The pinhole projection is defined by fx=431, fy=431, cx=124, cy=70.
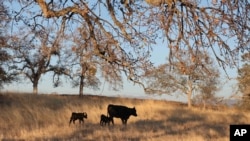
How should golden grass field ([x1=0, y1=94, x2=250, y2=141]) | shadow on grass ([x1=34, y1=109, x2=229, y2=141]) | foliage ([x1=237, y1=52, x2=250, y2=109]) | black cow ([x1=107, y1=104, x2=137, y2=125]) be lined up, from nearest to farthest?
foliage ([x1=237, y1=52, x2=250, y2=109]) → shadow on grass ([x1=34, y1=109, x2=229, y2=141]) → golden grass field ([x1=0, y1=94, x2=250, y2=141]) → black cow ([x1=107, y1=104, x2=137, y2=125])

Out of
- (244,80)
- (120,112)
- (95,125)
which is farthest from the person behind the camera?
(120,112)

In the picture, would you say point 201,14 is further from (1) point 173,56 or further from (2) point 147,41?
(2) point 147,41

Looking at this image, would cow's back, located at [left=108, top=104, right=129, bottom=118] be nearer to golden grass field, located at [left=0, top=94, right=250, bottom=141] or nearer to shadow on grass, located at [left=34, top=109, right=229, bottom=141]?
golden grass field, located at [left=0, top=94, right=250, bottom=141]

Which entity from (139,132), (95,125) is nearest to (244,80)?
(139,132)

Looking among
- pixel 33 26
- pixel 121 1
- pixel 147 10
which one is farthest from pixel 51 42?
pixel 147 10

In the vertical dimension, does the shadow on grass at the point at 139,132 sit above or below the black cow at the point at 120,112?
below

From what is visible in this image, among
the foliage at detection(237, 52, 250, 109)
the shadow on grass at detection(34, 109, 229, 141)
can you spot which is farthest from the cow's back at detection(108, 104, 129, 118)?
the foliage at detection(237, 52, 250, 109)

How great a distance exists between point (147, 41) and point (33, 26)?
3.48 metres

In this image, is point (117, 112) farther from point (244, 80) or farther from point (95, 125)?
point (244, 80)

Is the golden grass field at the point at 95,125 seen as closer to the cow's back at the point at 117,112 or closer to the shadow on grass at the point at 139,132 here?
the shadow on grass at the point at 139,132

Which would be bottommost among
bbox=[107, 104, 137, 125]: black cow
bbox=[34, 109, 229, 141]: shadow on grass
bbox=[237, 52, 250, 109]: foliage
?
bbox=[34, 109, 229, 141]: shadow on grass

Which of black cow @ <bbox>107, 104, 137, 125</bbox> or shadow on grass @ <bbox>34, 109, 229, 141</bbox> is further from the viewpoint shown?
black cow @ <bbox>107, 104, 137, 125</bbox>

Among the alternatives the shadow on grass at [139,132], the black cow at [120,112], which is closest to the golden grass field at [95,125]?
the shadow on grass at [139,132]

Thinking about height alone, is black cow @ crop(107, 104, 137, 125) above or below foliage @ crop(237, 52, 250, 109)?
below
